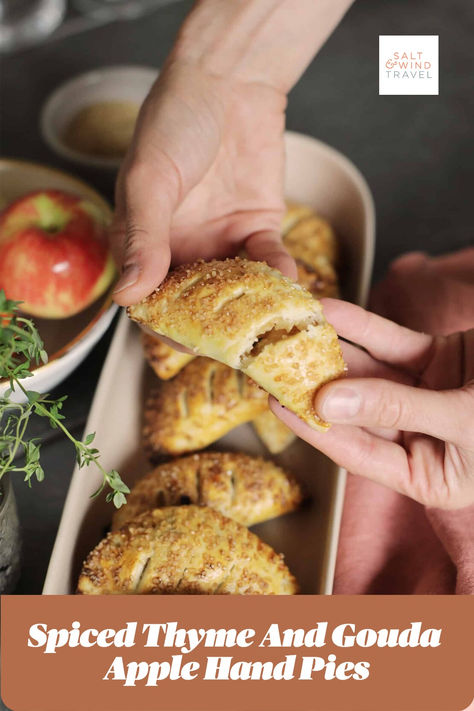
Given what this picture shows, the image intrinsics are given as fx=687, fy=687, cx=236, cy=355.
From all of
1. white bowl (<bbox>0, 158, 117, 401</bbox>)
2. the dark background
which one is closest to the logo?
the dark background

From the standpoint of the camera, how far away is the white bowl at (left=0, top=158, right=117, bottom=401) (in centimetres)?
112

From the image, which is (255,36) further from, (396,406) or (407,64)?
(396,406)

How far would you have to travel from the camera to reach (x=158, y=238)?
3.28 ft

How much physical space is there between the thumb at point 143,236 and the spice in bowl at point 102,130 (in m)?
0.55

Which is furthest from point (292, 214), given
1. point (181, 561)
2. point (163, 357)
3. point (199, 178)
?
point (181, 561)

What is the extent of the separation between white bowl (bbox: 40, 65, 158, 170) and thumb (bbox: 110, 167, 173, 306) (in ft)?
1.79

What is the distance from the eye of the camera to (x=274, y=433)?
48.2 inches

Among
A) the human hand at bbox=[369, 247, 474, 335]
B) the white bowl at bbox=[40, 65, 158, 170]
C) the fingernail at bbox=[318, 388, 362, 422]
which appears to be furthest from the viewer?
the white bowl at bbox=[40, 65, 158, 170]

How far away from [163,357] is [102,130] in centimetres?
70

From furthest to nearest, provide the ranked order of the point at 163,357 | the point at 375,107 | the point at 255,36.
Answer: the point at 375,107
the point at 255,36
the point at 163,357

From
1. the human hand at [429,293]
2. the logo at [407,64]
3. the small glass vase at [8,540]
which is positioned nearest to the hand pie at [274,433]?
the human hand at [429,293]

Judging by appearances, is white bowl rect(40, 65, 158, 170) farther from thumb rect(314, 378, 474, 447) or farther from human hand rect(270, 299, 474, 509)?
thumb rect(314, 378, 474, 447)
